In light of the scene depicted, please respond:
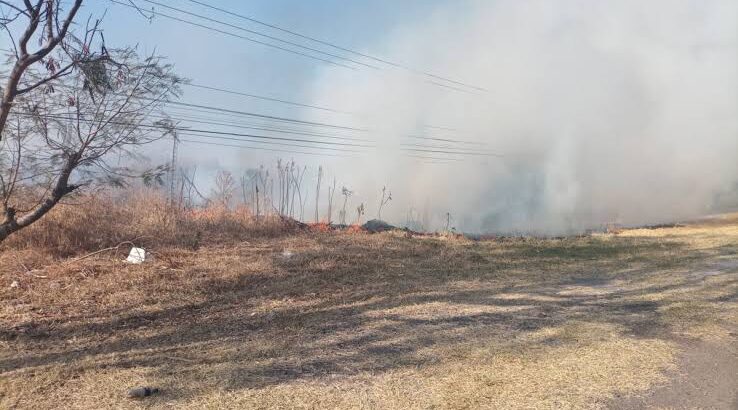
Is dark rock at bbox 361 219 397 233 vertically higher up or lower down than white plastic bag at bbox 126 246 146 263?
higher up

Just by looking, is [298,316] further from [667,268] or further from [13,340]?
[667,268]

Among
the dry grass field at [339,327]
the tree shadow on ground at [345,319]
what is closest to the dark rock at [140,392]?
the dry grass field at [339,327]

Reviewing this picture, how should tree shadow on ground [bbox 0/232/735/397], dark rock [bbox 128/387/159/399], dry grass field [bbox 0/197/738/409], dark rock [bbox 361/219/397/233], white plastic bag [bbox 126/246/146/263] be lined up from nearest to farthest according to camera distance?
dark rock [bbox 128/387/159/399] < dry grass field [bbox 0/197/738/409] < tree shadow on ground [bbox 0/232/735/397] < white plastic bag [bbox 126/246/146/263] < dark rock [bbox 361/219/397/233]

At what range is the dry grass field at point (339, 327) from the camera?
428cm

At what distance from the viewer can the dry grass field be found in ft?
14.0

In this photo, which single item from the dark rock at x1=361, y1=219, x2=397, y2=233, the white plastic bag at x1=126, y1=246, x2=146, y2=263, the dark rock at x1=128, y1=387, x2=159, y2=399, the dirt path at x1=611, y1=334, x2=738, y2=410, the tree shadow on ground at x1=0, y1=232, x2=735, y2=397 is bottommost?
the dirt path at x1=611, y1=334, x2=738, y2=410

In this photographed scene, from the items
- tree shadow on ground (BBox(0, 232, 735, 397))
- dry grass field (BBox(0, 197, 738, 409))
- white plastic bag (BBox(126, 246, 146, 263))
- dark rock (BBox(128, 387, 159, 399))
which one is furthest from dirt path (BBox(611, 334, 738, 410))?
white plastic bag (BBox(126, 246, 146, 263))

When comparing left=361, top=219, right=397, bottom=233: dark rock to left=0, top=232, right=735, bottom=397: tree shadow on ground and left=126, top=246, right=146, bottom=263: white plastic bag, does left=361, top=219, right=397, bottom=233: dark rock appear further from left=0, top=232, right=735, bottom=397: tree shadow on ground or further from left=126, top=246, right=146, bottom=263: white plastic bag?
left=126, top=246, right=146, bottom=263: white plastic bag

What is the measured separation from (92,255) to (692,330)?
8700mm

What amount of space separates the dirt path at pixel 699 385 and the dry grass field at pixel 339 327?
103mm

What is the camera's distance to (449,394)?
4215 millimetres

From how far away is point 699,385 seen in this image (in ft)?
15.0

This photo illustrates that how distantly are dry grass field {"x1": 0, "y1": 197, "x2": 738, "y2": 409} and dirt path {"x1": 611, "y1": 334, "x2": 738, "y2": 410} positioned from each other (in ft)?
0.34

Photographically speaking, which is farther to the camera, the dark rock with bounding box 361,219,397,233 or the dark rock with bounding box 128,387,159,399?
the dark rock with bounding box 361,219,397,233
